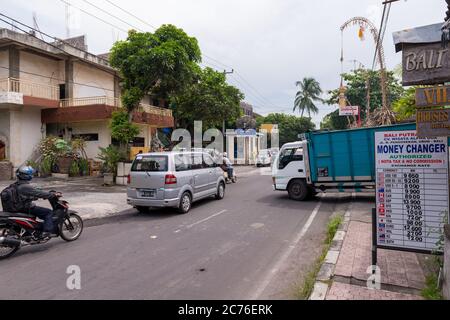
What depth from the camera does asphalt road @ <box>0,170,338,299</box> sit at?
4.18 metres

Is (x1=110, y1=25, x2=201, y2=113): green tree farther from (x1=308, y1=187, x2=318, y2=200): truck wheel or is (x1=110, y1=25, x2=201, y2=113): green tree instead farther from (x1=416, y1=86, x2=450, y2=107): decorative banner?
(x1=416, y1=86, x2=450, y2=107): decorative banner

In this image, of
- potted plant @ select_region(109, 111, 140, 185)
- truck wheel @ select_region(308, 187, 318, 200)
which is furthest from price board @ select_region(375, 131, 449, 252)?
Result: potted plant @ select_region(109, 111, 140, 185)

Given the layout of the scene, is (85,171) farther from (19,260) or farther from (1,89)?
(19,260)

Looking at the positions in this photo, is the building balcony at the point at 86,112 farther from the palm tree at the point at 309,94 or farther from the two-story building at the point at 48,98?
the palm tree at the point at 309,94

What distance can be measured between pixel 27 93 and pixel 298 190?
15.6 metres

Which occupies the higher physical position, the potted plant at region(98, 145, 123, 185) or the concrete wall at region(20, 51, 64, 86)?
the concrete wall at region(20, 51, 64, 86)

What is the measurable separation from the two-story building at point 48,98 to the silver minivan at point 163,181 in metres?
9.85

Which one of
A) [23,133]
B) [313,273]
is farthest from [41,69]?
[313,273]

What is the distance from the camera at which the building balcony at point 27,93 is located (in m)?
15.7

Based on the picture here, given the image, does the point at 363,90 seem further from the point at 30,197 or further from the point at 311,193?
the point at 30,197

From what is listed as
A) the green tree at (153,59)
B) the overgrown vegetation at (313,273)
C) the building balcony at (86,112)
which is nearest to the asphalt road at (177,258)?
the overgrown vegetation at (313,273)

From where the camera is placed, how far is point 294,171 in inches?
441

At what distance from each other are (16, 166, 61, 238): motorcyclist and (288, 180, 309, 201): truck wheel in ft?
25.3
